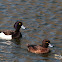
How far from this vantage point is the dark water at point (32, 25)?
717 inches

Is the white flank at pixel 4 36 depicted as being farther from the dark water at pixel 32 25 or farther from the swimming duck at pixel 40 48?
the swimming duck at pixel 40 48

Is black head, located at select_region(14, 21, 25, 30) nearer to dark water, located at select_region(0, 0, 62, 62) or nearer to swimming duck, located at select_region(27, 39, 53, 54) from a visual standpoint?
dark water, located at select_region(0, 0, 62, 62)

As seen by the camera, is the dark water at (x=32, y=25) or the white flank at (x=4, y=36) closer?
the dark water at (x=32, y=25)

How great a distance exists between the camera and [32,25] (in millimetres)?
22188

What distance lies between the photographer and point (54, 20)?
22797 mm

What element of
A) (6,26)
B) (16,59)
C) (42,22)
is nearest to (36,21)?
(42,22)

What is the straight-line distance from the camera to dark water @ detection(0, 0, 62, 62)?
18.2 meters

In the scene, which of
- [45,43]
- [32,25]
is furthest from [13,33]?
[45,43]

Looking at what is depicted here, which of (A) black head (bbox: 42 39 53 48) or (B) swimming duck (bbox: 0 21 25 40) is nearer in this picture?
(A) black head (bbox: 42 39 53 48)

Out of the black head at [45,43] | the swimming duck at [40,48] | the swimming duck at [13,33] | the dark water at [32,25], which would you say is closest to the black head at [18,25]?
the swimming duck at [13,33]

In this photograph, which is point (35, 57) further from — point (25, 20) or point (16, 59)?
point (25, 20)

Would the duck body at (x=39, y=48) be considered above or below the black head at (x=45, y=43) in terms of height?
below

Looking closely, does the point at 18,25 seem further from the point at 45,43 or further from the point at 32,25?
the point at 45,43

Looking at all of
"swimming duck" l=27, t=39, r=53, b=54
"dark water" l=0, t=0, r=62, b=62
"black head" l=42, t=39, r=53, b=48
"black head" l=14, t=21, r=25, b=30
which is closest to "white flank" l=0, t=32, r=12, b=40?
"dark water" l=0, t=0, r=62, b=62
